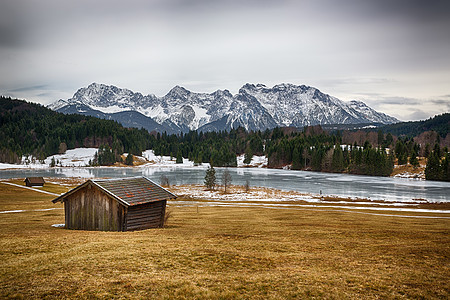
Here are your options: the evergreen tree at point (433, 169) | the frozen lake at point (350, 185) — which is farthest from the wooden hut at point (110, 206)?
the evergreen tree at point (433, 169)

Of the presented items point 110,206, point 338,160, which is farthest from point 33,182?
point 338,160

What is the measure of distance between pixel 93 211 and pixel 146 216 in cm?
429

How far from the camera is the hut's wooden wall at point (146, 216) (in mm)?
26078

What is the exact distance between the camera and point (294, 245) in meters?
18.9

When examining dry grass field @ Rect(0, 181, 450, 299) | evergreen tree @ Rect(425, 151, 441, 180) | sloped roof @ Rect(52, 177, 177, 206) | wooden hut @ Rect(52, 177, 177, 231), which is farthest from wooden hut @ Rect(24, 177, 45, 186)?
evergreen tree @ Rect(425, 151, 441, 180)

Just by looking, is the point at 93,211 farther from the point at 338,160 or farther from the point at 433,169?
the point at 338,160

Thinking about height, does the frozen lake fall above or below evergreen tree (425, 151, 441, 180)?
below

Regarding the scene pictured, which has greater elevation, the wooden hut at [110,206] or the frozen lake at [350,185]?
the wooden hut at [110,206]

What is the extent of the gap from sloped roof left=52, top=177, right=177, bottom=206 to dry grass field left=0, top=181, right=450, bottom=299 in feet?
17.7

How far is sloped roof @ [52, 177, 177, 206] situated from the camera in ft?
83.8

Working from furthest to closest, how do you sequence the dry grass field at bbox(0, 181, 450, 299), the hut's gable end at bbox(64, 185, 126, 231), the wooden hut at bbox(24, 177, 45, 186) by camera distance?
the wooden hut at bbox(24, 177, 45, 186), the hut's gable end at bbox(64, 185, 126, 231), the dry grass field at bbox(0, 181, 450, 299)

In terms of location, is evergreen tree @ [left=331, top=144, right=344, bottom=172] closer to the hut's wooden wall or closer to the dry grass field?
the dry grass field

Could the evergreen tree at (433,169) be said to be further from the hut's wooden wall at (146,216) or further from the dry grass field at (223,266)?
the hut's wooden wall at (146,216)

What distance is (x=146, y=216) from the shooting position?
89.7 ft
